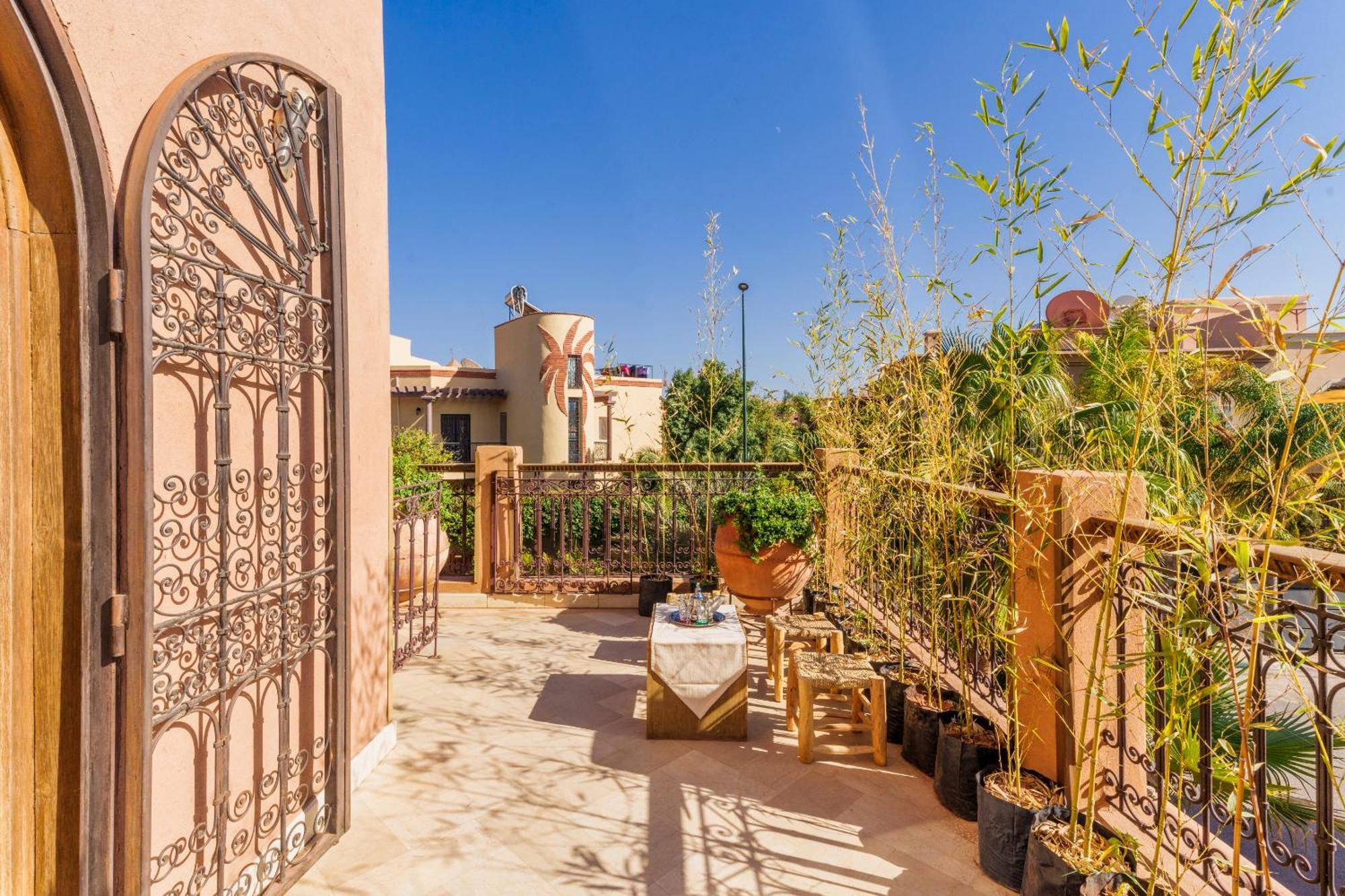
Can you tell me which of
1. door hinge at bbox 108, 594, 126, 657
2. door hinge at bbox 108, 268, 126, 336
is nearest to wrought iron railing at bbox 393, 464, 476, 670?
door hinge at bbox 108, 594, 126, 657

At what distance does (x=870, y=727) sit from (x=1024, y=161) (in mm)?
2515

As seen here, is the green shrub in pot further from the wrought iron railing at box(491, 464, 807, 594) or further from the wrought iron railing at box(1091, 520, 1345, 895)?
the wrought iron railing at box(1091, 520, 1345, 895)

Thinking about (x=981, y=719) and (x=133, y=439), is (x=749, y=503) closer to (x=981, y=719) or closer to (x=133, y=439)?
(x=981, y=719)

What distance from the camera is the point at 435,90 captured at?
8883 mm

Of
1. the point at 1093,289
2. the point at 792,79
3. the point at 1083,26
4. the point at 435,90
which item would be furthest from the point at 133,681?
the point at 435,90

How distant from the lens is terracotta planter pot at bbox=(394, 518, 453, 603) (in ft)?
12.7

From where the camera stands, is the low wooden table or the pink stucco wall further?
the low wooden table

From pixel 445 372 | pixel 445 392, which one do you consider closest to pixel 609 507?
pixel 445 392

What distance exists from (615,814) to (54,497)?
2.06 metres

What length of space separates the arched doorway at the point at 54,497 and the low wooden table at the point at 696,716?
6.74 ft

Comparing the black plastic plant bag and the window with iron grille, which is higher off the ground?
the window with iron grille

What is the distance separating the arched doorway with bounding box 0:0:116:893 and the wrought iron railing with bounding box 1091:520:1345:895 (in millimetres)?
2330

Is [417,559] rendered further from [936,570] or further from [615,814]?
[936,570]

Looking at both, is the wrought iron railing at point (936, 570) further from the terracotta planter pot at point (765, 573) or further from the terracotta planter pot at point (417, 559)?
the terracotta planter pot at point (417, 559)
